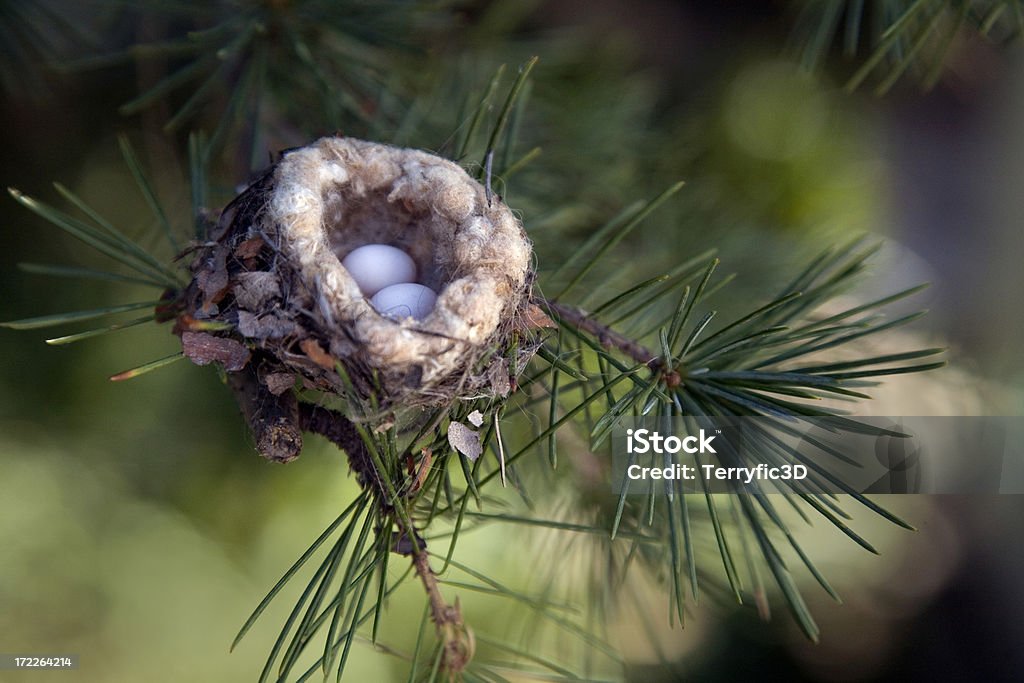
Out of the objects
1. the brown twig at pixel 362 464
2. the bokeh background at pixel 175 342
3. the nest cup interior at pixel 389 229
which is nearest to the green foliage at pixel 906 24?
the bokeh background at pixel 175 342

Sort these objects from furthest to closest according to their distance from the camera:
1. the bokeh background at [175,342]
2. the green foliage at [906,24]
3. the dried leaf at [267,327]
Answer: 1. the bokeh background at [175,342]
2. the green foliage at [906,24]
3. the dried leaf at [267,327]

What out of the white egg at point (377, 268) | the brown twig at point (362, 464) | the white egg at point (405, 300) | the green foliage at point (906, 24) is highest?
the green foliage at point (906, 24)

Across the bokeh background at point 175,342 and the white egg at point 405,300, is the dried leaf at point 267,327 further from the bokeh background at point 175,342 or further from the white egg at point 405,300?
the bokeh background at point 175,342

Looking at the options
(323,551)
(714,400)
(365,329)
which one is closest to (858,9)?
(714,400)

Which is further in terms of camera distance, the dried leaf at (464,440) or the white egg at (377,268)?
the white egg at (377,268)

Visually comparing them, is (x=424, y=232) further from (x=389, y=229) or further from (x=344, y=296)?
(x=344, y=296)

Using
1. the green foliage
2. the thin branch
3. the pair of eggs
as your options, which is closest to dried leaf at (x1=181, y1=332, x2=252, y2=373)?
the pair of eggs

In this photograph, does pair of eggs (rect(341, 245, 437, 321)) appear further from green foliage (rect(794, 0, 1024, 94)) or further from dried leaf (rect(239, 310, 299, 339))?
green foliage (rect(794, 0, 1024, 94))

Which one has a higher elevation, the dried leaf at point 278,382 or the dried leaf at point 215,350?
the dried leaf at point 215,350

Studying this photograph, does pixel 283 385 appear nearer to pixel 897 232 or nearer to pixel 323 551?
pixel 323 551
